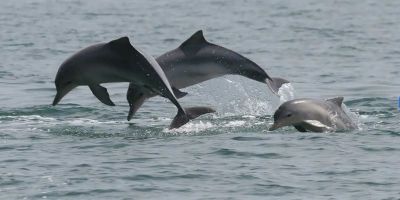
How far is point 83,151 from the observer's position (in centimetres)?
1511

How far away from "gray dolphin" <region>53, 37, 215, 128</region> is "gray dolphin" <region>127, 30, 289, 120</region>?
48.7 inches

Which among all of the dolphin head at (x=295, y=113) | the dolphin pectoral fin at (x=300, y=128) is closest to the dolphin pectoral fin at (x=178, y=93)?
the dolphin head at (x=295, y=113)

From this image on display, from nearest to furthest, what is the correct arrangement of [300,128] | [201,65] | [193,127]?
[300,128] < [193,127] < [201,65]

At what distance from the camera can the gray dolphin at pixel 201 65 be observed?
1786cm

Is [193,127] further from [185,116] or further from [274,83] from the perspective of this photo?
[274,83]

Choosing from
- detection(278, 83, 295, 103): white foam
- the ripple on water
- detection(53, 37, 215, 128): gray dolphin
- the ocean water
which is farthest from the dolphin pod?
detection(278, 83, 295, 103): white foam

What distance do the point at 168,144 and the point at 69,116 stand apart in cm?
412

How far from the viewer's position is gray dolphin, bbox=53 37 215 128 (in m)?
16.0

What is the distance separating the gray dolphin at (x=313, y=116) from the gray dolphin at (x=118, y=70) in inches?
57.3

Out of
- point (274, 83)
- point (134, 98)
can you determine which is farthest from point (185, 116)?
point (274, 83)

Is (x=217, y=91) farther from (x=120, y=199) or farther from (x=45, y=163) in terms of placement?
(x=120, y=199)

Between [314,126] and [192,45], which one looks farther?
[192,45]

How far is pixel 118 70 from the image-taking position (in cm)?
1623

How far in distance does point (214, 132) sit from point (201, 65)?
1422 millimetres
